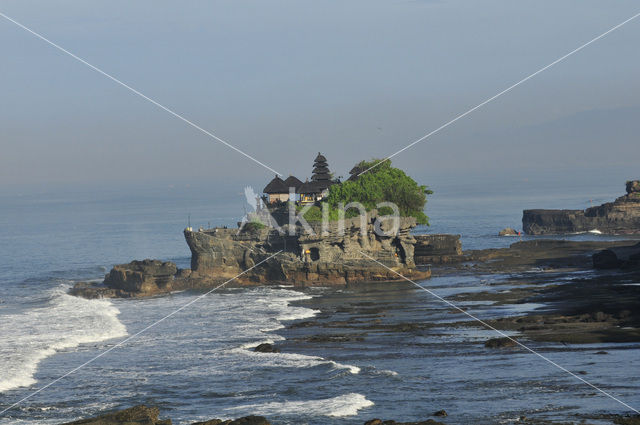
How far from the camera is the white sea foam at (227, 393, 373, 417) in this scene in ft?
91.5

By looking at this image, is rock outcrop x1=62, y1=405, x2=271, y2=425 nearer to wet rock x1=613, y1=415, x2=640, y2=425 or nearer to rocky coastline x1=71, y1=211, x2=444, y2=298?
wet rock x1=613, y1=415, x2=640, y2=425

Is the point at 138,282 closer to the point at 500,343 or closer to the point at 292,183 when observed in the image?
the point at 292,183

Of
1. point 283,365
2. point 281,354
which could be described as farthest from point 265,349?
point 283,365

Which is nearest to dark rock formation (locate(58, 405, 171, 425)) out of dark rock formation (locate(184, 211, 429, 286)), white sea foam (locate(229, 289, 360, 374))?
white sea foam (locate(229, 289, 360, 374))

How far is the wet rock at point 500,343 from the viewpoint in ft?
121

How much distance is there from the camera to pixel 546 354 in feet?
113

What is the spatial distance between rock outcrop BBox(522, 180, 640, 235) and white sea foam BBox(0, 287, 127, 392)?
77301mm

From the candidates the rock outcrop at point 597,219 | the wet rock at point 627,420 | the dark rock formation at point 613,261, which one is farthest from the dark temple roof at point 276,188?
the wet rock at point 627,420

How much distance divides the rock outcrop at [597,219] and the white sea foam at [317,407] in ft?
314

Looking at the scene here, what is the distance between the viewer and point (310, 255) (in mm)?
72625

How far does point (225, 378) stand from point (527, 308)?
868 inches

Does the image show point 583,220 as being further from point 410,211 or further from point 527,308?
point 527,308

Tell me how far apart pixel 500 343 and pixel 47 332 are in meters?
27.3

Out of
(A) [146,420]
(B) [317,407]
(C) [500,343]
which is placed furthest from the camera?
(C) [500,343]
